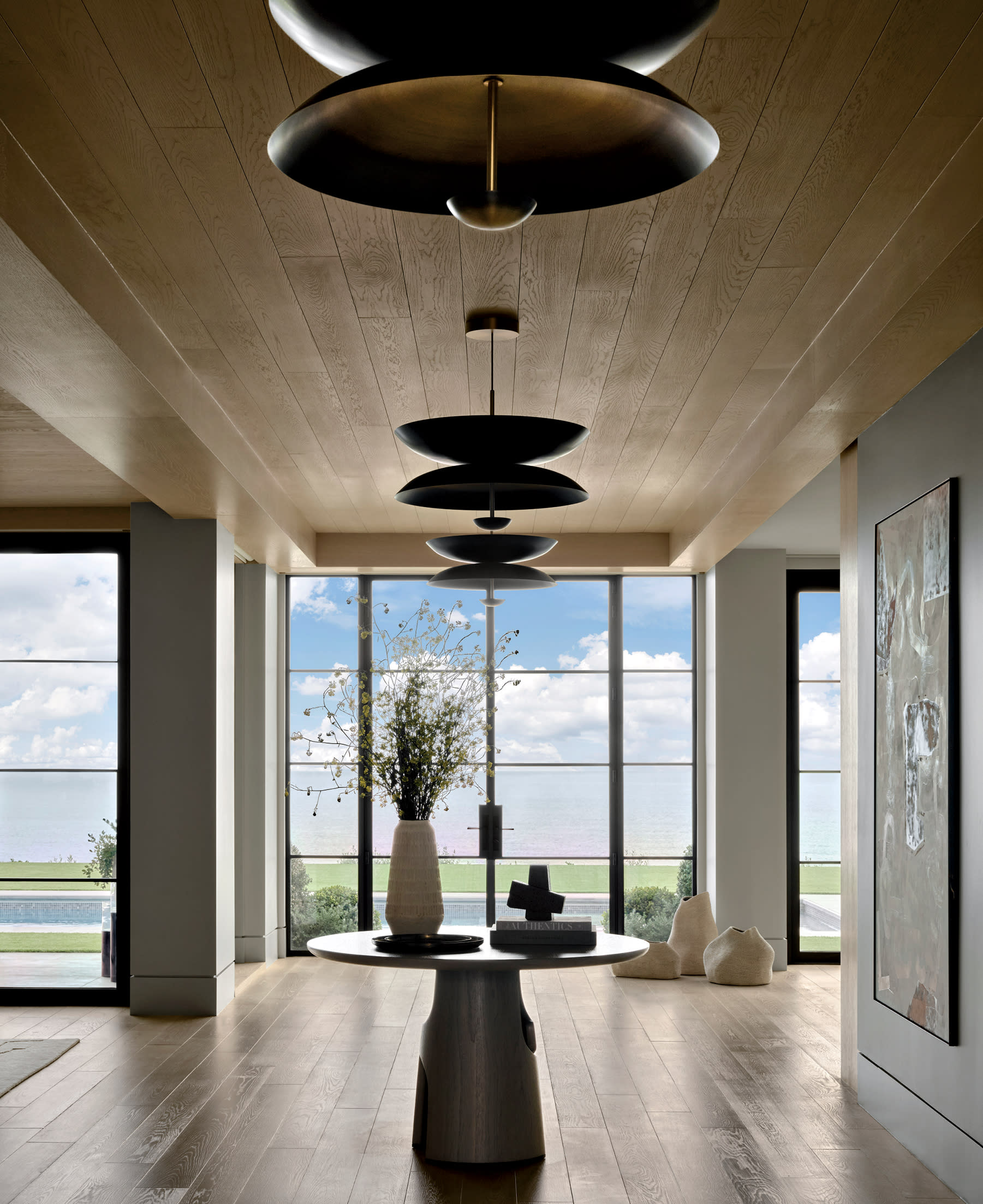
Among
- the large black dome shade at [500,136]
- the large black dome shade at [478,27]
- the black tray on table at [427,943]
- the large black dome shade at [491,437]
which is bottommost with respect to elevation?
the black tray on table at [427,943]

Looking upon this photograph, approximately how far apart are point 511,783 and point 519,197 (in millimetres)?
7552

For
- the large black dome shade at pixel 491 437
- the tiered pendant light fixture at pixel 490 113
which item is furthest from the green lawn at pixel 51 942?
the tiered pendant light fixture at pixel 490 113

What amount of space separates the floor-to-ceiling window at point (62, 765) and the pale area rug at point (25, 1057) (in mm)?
853

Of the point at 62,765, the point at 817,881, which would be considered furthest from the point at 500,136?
the point at 817,881

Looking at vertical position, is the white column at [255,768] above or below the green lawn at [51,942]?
above

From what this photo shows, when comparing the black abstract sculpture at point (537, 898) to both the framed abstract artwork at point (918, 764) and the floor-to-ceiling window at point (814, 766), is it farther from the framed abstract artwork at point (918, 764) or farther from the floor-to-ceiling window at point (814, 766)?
the floor-to-ceiling window at point (814, 766)

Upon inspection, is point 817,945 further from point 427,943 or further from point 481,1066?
point 427,943

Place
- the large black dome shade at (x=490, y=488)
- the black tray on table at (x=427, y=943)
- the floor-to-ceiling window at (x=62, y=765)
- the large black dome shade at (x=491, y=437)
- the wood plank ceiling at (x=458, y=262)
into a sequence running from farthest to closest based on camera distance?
the floor-to-ceiling window at (x=62, y=765) < the black tray on table at (x=427, y=943) < the large black dome shade at (x=490, y=488) < the large black dome shade at (x=491, y=437) < the wood plank ceiling at (x=458, y=262)

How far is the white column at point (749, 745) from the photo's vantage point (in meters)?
8.09

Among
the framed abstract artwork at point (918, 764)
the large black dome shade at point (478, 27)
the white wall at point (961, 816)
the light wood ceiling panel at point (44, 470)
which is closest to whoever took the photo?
the large black dome shade at point (478, 27)

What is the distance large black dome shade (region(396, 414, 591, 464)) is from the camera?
327cm

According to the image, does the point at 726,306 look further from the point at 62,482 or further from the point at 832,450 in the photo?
the point at 62,482

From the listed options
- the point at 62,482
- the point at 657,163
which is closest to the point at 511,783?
the point at 62,482

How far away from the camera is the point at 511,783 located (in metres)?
8.84
